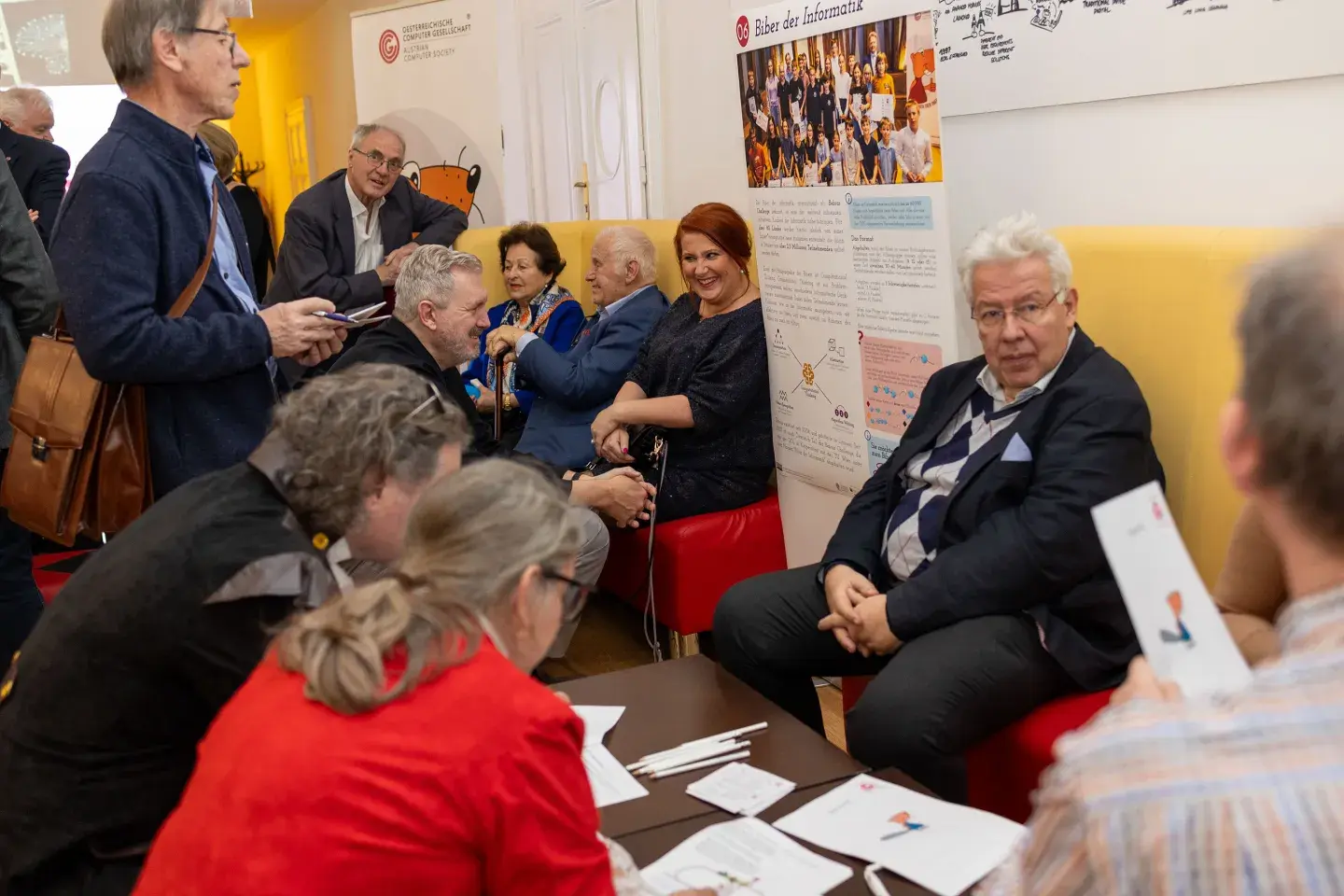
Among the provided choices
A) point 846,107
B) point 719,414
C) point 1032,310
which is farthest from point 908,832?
point 719,414

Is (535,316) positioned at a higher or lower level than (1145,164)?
lower

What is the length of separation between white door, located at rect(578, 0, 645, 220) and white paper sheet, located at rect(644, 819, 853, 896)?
12.4 ft

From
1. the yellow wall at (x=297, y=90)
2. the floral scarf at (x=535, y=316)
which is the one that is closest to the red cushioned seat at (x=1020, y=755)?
the floral scarf at (x=535, y=316)

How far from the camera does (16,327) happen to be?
9.47ft

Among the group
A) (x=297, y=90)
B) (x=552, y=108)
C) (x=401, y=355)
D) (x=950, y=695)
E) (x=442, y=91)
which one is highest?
(x=297, y=90)

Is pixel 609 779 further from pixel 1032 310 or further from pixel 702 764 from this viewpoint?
pixel 1032 310

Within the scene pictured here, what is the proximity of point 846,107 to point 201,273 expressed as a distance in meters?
1.63

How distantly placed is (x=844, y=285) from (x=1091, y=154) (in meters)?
0.73

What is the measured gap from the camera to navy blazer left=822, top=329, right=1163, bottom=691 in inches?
90.7

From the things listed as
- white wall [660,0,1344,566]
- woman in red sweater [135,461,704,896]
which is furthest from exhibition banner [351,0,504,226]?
woman in red sweater [135,461,704,896]

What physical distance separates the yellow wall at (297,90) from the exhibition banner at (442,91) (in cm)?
175

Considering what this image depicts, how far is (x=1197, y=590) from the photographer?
3.10 feet

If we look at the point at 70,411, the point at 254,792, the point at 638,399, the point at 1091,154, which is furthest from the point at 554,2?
the point at 254,792

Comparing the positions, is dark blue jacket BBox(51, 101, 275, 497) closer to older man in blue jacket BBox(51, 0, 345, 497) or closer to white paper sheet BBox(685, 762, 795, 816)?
older man in blue jacket BBox(51, 0, 345, 497)
